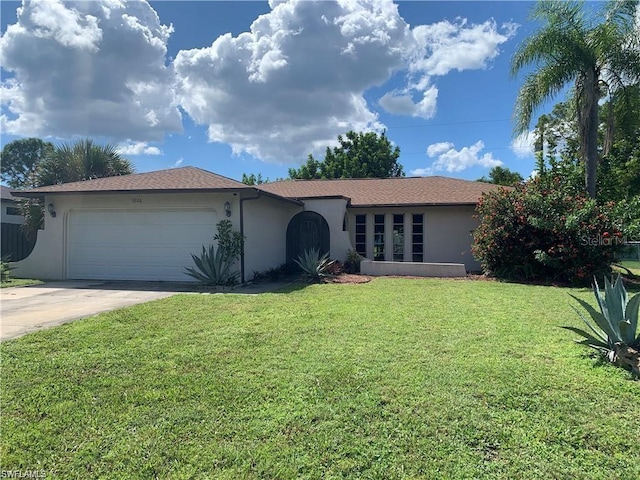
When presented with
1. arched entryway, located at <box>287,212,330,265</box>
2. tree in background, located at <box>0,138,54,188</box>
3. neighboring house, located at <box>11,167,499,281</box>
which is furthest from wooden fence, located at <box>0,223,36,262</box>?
tree in background, located at <box>0,138,54,188</box>


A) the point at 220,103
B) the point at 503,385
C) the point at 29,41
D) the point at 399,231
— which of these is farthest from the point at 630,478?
the point at 220,103

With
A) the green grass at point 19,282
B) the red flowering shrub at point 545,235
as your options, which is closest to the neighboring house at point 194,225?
the green grass at point 19,282

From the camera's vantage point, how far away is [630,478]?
2574mm

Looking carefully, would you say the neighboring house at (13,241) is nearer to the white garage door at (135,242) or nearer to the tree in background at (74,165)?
the tree in background at (74,165)

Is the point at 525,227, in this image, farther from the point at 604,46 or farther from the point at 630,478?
the point at 630,478

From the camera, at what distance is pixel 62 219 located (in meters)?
13.3

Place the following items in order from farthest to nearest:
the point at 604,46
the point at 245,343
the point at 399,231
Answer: the point at 399,231
the point at 604,46
the point at 245,343

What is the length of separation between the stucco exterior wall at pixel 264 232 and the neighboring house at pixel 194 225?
1.4 inches

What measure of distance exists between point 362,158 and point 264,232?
2493 cm

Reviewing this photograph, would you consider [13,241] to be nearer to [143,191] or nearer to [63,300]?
[143,191]

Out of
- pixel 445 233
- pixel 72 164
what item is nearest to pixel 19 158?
pixel 72 164

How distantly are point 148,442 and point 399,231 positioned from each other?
1453 centimetres

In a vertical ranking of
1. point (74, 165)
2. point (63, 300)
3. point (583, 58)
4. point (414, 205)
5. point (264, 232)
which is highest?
point (583, 58)

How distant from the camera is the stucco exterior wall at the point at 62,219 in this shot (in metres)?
12.8
